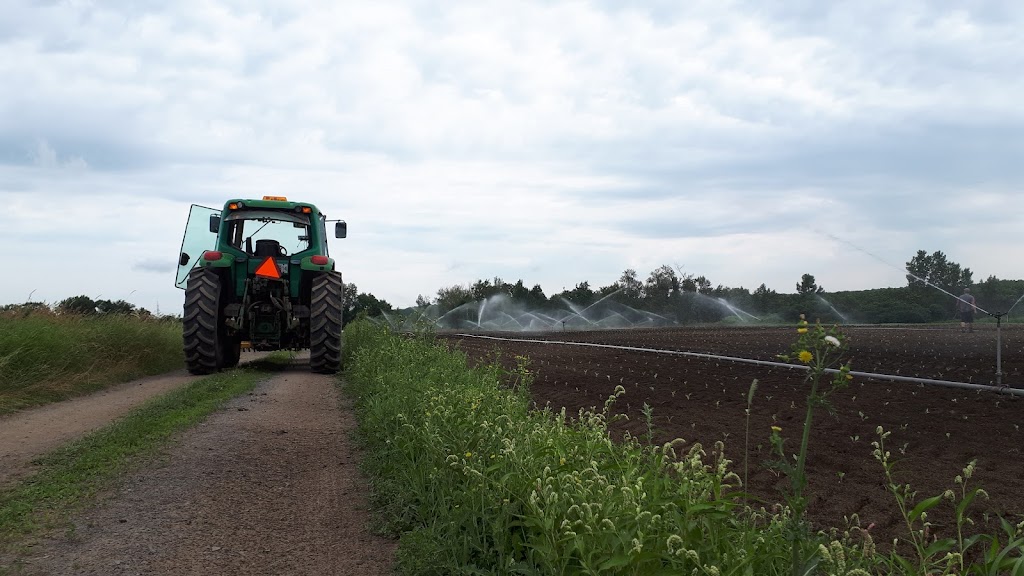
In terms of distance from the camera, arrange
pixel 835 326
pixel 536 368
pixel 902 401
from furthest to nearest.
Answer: pixel 536 368, pixel 902 401, pixel 835 326

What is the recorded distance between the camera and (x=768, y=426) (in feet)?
22.8

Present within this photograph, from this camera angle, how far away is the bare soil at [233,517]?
371cm

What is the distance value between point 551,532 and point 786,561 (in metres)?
0.82

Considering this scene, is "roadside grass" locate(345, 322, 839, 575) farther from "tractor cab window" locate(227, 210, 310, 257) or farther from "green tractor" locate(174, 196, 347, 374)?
"tractor cab window" locate(227, 210, 310, 257)

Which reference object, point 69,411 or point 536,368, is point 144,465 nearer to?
point 69,411

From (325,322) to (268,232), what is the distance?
248 centimetres

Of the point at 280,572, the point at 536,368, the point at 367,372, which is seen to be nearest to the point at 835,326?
the point at 280,572

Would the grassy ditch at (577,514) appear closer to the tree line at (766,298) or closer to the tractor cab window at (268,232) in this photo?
the tractor cab window at (268,232)

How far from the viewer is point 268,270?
42.2ft

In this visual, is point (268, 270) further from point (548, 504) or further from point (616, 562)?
point (616, 562)

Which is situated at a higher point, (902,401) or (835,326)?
(835,326)

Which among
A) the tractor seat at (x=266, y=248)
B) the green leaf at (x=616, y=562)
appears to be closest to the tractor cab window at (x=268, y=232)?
the tractor seat at (x=266, y=248)

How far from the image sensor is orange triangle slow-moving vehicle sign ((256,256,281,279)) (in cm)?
1282

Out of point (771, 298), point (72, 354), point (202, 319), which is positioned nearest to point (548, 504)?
point (202, 319)
